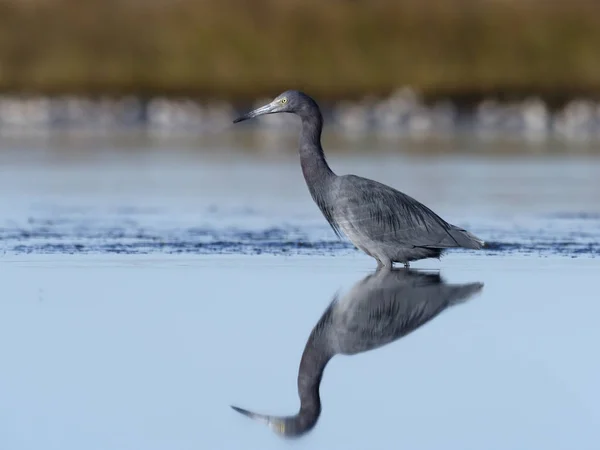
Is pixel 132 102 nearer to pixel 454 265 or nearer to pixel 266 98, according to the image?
pixel 266 98

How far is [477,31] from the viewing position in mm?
45406

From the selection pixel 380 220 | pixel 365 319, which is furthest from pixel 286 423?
pixel 380 220

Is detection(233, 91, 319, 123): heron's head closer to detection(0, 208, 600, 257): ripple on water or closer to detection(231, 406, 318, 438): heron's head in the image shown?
detection(0, 208, 600, 257): ripple on water

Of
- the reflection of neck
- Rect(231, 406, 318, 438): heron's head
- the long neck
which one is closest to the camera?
Rect(231, 406, 318, 438): heron's head

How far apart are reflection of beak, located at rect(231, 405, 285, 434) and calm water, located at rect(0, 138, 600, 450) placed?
45 mm

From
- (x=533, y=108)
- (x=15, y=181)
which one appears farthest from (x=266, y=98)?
(x=15, y=181)

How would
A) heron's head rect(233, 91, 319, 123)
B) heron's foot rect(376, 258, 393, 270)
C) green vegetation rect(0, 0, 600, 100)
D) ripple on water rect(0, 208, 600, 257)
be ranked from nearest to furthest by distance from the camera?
1. heron's foot rect(376, 258, 393, 270)
2. heron's head rect(233, 91, 319, 123)
3. ripple on water rect(0, 208, 600, 257)
4. green vegetation rect(0, 0, 600, 100)

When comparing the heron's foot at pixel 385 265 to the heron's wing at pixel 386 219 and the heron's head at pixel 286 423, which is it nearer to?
the heron's wing at pixel 386 219

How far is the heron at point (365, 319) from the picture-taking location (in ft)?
16.8

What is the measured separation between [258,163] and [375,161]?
1546 mm

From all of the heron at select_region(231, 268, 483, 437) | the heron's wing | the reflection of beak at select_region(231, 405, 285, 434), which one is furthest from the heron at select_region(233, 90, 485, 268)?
the reflection of beak at select_region(231, 405, 285, 434)

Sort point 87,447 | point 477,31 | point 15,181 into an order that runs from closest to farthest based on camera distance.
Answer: point 87,447 < point 15,181 < point 477,31

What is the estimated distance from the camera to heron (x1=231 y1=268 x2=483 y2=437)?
512 cm

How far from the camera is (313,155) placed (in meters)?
9.08
